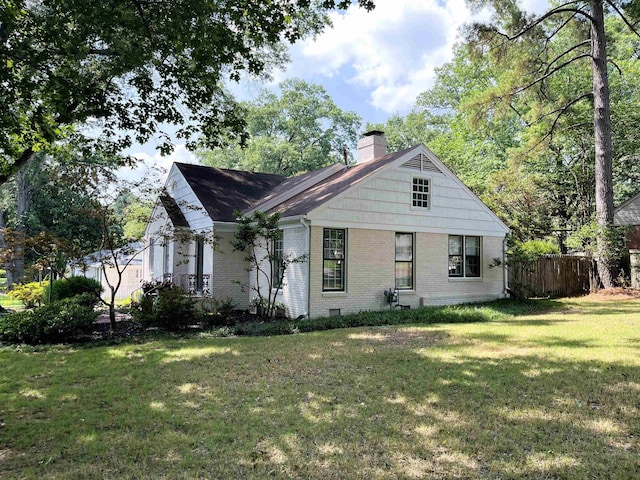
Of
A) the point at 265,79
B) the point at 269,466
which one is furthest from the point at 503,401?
the point at 265,79

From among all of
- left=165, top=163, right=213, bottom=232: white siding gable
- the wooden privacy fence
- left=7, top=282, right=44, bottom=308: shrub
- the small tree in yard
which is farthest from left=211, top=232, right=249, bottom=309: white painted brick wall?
the wooden privacy fence

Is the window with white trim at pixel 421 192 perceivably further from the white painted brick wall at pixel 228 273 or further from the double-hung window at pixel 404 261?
the white painted brick wall at pixel 228 273

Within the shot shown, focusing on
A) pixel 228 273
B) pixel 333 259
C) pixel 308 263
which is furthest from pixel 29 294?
pixel 333 259

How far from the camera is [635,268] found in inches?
712

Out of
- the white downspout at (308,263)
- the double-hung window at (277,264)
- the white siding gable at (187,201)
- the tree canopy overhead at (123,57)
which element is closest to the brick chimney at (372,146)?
the double-hung window at (277,264)

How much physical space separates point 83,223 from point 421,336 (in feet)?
103

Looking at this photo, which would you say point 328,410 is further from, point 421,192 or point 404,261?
point 421,192

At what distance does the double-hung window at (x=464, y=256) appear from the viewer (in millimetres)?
15617

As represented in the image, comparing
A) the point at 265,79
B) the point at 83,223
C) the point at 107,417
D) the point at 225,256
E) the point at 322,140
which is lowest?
the point at 107,417

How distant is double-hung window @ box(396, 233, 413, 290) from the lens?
46.7 ft

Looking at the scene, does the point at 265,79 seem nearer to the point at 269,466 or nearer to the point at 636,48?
the point at 269,466

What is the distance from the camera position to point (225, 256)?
14578 mm

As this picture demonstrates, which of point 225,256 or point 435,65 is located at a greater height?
point 435,65

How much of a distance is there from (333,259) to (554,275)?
445 inches
